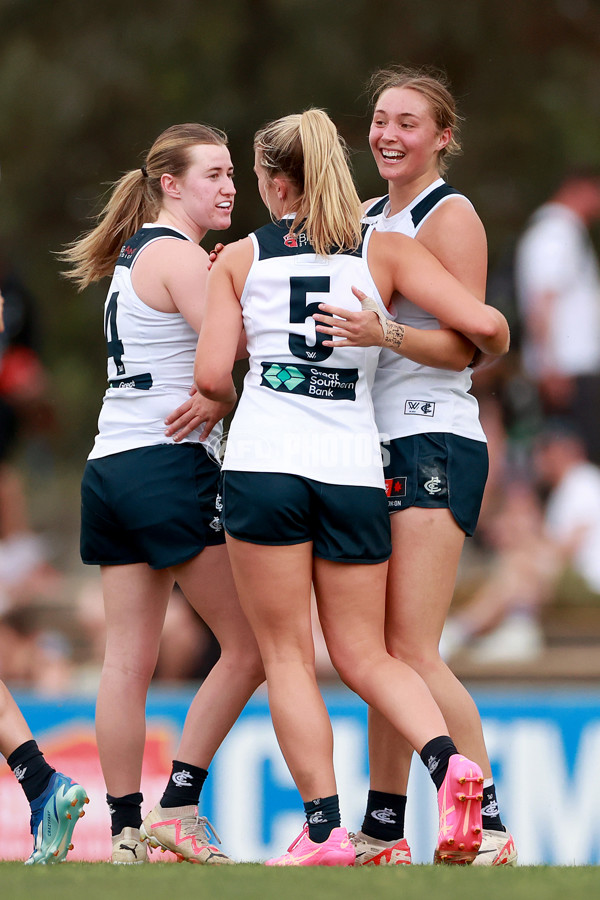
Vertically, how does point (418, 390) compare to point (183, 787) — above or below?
above

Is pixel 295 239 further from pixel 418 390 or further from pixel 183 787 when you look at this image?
pixel 183 787

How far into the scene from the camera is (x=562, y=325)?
799 cm

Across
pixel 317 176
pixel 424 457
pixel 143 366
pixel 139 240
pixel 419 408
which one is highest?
pixel 317 176

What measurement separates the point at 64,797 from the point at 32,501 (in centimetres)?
584

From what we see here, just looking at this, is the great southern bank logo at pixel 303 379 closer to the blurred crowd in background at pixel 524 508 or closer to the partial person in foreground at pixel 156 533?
the partial person in foreground at pixel 156 533

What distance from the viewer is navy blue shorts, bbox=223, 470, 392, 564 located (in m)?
3.02

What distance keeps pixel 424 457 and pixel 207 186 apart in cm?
94

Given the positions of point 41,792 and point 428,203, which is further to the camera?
point 428,203

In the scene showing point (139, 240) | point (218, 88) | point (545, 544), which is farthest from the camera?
point (218, 88)

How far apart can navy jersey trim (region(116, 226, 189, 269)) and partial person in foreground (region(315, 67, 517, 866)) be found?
22.4 inches

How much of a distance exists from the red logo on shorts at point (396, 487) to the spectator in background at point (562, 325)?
4862mm

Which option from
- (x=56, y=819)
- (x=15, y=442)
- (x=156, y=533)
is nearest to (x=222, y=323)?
(x=156, y=533)

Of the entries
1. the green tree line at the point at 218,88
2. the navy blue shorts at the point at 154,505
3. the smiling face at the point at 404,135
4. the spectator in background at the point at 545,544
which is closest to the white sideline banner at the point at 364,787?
the spectator in background at the point at 545,544

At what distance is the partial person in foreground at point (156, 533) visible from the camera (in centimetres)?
334
